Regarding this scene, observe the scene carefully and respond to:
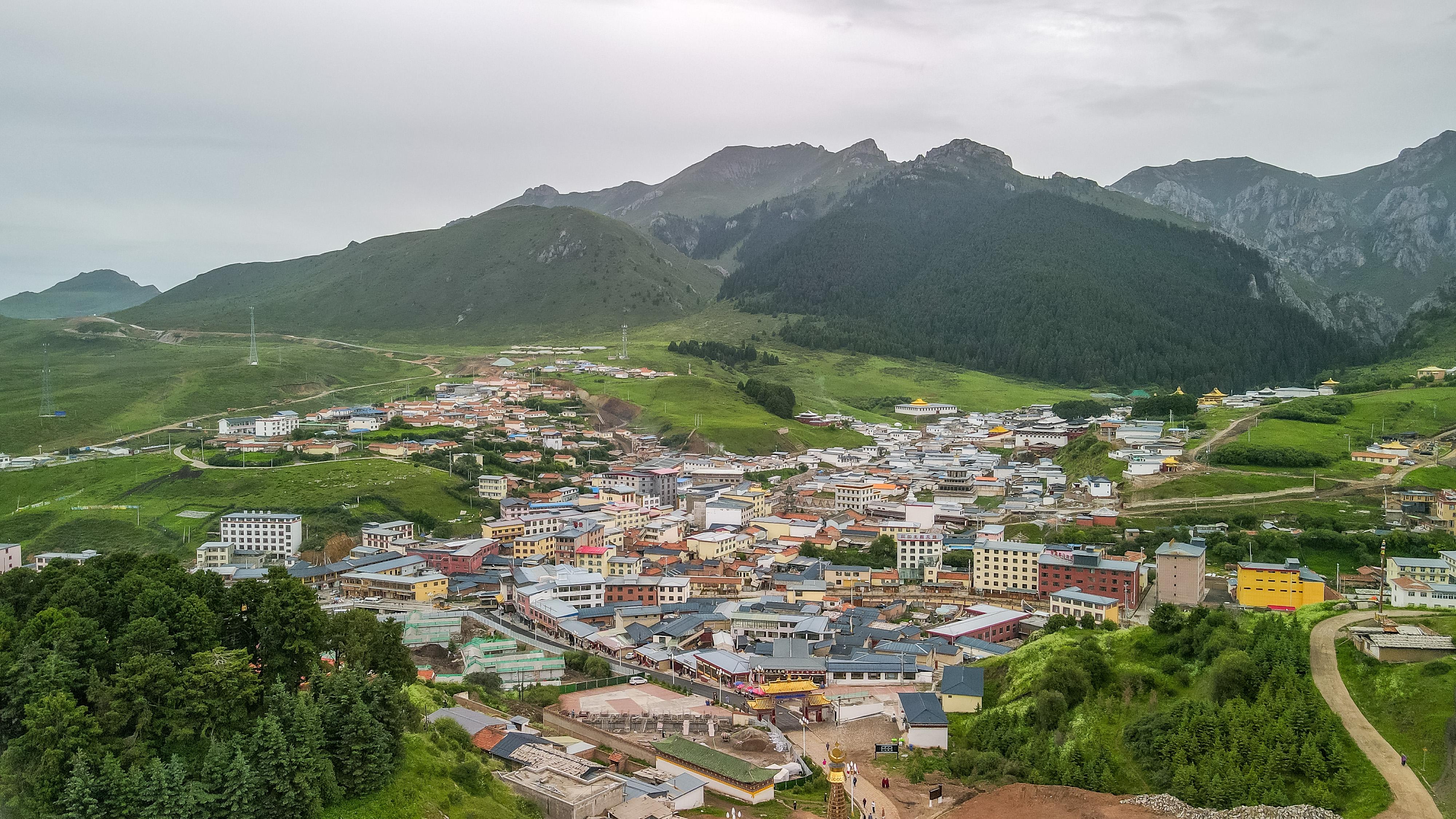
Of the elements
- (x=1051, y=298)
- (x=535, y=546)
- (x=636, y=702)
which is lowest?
(x=636, y=702)

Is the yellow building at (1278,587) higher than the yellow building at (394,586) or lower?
higher

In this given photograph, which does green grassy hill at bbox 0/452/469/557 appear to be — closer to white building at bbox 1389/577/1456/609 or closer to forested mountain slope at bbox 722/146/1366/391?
white building at bbox 1389/577/1456/609

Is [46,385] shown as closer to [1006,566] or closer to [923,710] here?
[1006,566]

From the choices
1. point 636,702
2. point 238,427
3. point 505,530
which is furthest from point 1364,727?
point 238,427

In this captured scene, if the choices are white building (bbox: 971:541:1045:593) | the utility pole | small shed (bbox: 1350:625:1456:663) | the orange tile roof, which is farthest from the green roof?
white building (bbox: 971:541:1045:593)

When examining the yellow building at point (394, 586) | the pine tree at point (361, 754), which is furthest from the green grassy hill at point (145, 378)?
the pine tree at point (361, 754)

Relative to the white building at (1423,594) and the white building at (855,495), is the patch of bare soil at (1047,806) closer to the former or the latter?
the white building at (1423,594)

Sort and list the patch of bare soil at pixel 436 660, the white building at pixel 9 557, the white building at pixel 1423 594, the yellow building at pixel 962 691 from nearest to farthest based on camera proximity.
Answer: the yellow building at pixel 962 691 → the white building at pixel 1423 594 → the patch of bare soil at pixel 436 660 → the white building at pixel 9 557
